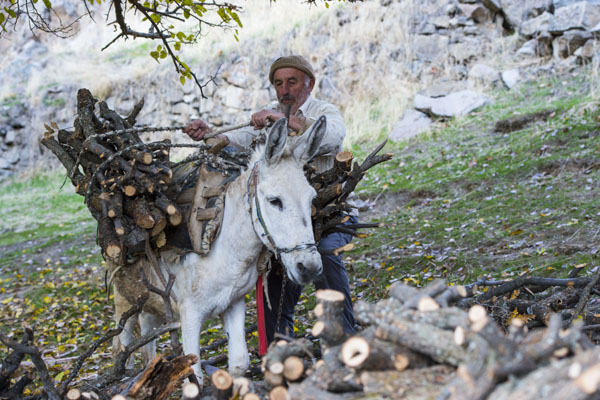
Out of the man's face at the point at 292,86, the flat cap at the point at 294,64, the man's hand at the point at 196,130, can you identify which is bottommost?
the man's hand at the point at 196,130

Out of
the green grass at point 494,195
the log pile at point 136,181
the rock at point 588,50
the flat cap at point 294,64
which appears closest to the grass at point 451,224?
the green grass at point 494,195

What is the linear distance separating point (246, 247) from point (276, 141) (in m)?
0.73

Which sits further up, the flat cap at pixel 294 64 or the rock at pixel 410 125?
the flat cap at pixel 294 64

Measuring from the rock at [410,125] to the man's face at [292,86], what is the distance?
6.84 m

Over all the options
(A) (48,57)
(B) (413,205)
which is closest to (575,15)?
(B) (413,205)

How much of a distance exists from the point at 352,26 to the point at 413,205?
26.3 ft

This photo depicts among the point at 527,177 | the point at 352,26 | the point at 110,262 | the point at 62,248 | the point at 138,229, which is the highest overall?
the point at 352,26

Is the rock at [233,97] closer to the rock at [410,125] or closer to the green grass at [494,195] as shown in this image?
the rock at [410,125]

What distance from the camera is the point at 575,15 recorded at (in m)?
10.9

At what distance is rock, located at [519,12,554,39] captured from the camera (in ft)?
37.6

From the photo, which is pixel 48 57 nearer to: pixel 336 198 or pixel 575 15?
pixel 575 15

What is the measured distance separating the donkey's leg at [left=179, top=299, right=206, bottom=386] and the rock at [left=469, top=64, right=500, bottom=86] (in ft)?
32.4

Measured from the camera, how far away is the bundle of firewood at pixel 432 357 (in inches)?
61.2

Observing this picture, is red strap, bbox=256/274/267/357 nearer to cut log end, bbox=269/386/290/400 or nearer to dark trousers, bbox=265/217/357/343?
dark trousers, bbox=265/217/357/343
